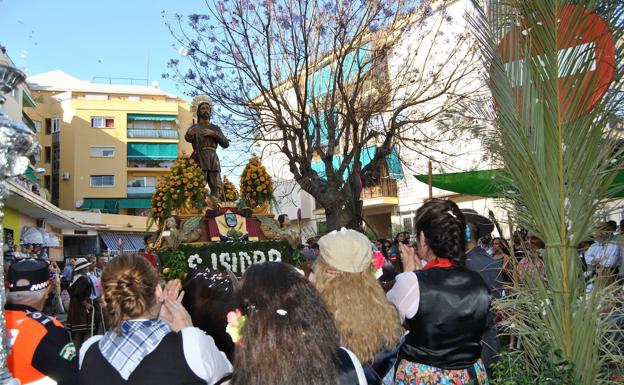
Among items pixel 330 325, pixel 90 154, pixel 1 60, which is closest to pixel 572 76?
pixel 330 325

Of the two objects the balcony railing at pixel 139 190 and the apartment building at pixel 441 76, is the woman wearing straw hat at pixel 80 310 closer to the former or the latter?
the apartment building at pixel 441 76

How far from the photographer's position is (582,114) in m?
2.93

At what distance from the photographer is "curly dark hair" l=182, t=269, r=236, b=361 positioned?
10.5ft

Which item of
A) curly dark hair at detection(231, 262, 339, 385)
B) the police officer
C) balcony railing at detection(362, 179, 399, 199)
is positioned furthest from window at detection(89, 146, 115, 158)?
curly dark hair at detection(231, 262, 339, 385)

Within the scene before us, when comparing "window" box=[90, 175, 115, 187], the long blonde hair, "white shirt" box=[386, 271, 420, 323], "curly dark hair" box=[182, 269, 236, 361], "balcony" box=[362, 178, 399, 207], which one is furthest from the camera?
"window" box=[90, 175, 115, 187]

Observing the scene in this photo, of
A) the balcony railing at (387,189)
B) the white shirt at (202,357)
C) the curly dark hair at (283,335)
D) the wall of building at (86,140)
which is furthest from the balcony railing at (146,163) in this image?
the curly dark hair at (283,335)

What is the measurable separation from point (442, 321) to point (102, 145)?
4968cm

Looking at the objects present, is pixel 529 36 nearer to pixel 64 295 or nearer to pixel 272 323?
pixel 272 323

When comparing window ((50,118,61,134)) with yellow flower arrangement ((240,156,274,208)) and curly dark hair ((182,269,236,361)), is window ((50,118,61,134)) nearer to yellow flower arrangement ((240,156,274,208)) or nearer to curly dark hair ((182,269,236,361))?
yellow flower arrangement ((240,156,274,208))

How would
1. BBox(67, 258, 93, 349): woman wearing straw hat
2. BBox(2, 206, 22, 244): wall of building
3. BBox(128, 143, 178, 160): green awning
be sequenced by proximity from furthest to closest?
BBox(128, 143, 178, 160): green awning, BBox(2, 206, 22, 244): wall of building, BBox(67, 258, 93, 349): woman wearing straw hat

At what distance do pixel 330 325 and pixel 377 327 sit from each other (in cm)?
69

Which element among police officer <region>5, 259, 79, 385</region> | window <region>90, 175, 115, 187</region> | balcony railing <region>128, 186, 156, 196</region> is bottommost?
police officer <region>5, 259, 79, 385</region>

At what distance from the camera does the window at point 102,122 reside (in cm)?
4800

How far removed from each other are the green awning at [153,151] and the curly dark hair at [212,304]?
46.9 meters
